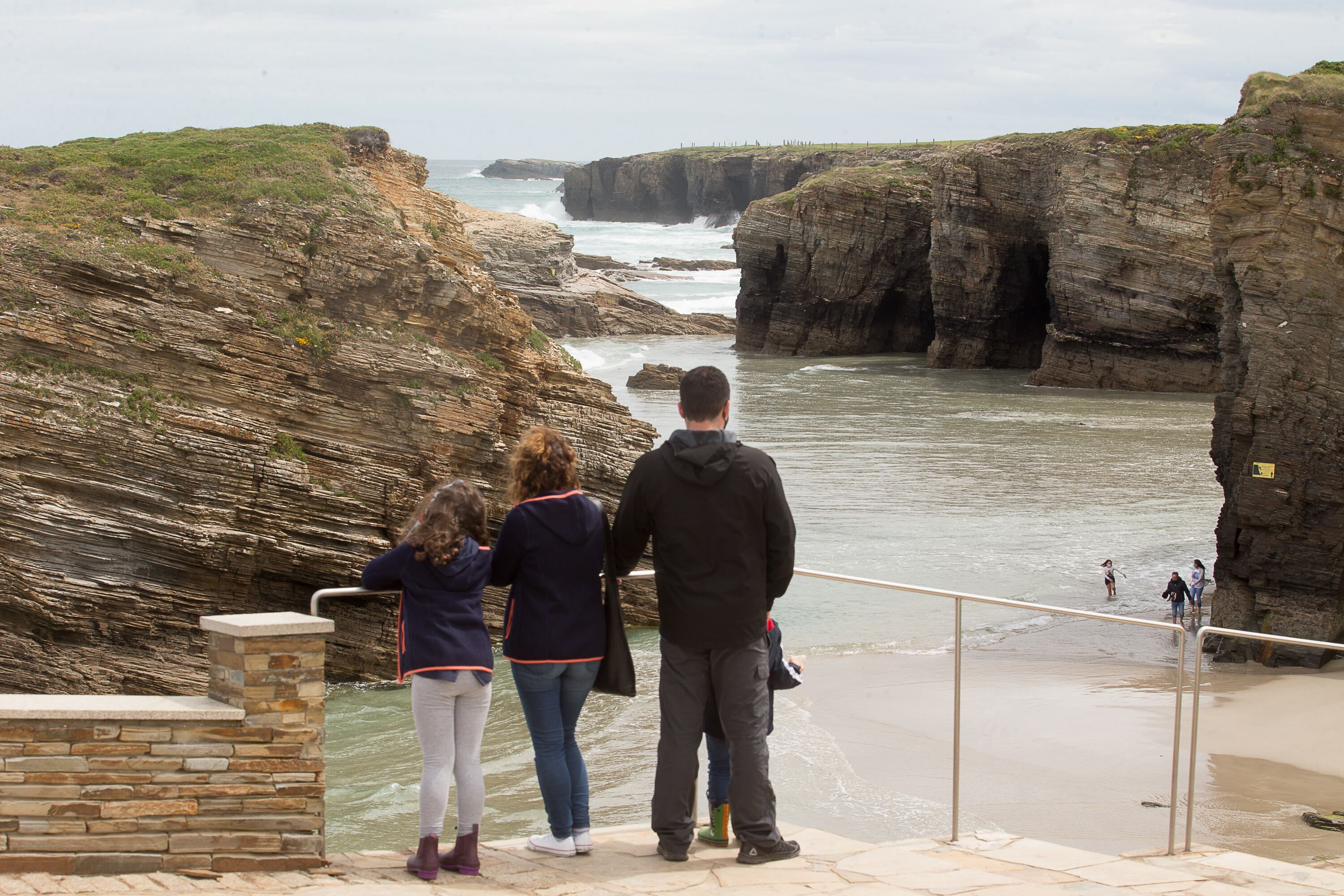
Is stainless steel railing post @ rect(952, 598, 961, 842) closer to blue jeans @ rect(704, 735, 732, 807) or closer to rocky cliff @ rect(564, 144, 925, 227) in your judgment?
blue jeans @ rect(704, 735, 732, 807)

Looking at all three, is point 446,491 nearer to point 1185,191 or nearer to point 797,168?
point 1185,191

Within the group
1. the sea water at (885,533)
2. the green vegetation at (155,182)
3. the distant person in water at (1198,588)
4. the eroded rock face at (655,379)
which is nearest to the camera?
the sea water at (885,533)

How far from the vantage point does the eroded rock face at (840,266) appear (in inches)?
2101

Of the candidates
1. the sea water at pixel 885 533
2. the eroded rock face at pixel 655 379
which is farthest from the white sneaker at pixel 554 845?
the eroded rock face at pixel 655 379

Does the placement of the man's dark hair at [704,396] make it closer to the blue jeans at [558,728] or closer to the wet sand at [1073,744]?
the blue jeans at [558,728]

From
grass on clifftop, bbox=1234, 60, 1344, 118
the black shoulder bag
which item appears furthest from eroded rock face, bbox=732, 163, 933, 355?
the black shoulder bag

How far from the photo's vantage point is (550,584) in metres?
4.78

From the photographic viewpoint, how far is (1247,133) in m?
15.1

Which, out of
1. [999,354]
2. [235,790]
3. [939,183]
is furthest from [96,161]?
[999,354]

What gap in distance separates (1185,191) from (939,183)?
1019cm

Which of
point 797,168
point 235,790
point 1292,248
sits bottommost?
point 235,790

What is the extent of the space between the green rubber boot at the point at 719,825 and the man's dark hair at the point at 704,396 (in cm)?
165

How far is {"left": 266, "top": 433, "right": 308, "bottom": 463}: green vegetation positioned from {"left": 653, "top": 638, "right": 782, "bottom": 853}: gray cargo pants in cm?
882

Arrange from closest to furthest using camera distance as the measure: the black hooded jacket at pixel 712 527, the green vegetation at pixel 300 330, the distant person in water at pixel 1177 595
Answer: the black hooded jacket at pixel 712 527
the green vegetation at pixel 300 330
the distant person in water at pixel 1177 595
